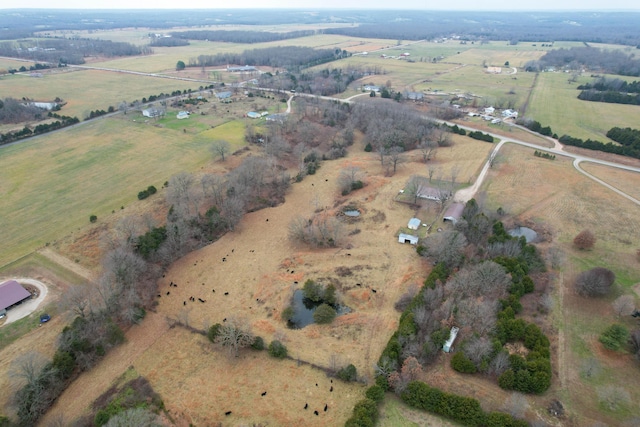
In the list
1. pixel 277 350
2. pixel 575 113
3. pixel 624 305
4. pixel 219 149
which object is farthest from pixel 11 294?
pixel 575 113

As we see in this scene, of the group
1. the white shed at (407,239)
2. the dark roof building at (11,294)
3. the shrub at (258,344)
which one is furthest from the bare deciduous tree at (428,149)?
the dark roof building at (11,294)

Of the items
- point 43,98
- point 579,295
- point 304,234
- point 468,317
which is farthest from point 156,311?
point 43,98

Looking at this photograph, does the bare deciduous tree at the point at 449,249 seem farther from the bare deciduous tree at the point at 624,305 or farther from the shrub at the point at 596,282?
the bare deciduous tree at the point at 624,305

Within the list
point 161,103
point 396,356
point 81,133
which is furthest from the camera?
point 161,103

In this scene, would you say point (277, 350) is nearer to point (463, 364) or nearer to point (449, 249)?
point (463, 364)

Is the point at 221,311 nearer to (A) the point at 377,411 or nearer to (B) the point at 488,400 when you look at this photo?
(A) the point at 377,411

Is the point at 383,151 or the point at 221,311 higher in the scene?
the point at 383,151

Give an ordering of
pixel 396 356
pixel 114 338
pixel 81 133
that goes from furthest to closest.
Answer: pixel 81 133 < pixel 114 338 < pixel 396 356
